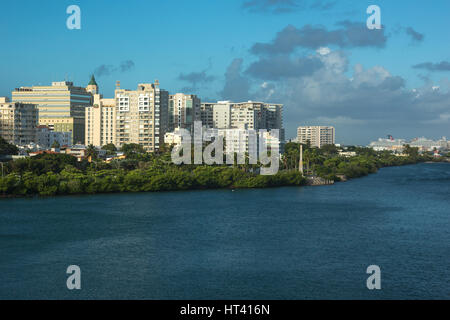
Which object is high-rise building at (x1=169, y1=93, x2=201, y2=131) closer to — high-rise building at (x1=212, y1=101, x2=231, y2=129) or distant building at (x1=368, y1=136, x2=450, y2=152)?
high-rise building at (x1=212, y1=101, x2=231, y2=129)

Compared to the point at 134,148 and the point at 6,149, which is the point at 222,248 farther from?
the point at 134,148

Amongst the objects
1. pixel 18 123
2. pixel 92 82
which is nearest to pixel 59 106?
pixel 92 82

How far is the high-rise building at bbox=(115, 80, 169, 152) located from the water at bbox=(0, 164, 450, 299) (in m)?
17.1

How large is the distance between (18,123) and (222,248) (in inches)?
1127

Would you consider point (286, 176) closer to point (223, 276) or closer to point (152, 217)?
point (152, 217)

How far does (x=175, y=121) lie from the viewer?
144 ft

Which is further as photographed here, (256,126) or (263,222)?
(256,126)

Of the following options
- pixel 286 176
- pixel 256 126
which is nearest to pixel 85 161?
pixel 286 176

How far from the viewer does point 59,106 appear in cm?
4425

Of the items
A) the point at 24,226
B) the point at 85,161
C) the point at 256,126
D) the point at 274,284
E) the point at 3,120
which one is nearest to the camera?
the point at 274,284

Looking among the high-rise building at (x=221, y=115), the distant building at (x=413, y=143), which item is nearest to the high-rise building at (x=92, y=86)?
the high-rise building at (x=221, y=115)

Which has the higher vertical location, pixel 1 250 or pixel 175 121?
pixel 175 121

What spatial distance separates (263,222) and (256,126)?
3556 cm
